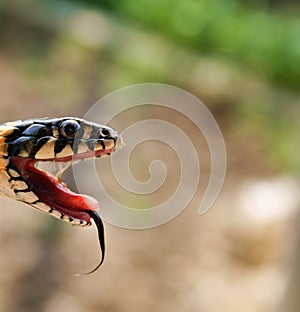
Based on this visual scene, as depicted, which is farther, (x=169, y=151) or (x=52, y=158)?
(x=169, y=151)

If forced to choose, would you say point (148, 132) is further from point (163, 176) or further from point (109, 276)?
point (109, 276)

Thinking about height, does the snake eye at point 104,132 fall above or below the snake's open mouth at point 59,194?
above

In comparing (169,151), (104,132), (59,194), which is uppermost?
(104,132)

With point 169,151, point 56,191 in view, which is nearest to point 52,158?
point 56,191

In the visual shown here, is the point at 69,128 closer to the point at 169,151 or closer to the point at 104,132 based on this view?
the point at 104,132

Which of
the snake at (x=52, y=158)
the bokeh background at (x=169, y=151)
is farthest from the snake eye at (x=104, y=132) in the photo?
the bokeh background at (x=169, y=151)

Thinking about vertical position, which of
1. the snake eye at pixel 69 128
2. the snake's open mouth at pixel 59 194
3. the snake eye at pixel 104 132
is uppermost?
the snake eye at pixel 104 132

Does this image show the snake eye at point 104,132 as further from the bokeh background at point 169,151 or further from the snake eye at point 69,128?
the bokeh background at point 169,151
